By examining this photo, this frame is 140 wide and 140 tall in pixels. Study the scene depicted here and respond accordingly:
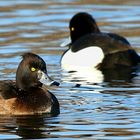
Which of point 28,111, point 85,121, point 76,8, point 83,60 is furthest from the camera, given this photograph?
point 76,8

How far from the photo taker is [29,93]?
10.4m

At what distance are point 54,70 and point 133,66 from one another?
4.20 feet

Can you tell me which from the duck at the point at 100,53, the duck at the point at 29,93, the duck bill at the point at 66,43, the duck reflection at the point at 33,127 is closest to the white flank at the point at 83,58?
the duck at the point at 100,53

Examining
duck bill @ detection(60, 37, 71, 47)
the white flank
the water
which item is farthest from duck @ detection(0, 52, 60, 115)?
duck bill @ detection(60, 37, 71, 47)

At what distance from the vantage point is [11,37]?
52.7 feet

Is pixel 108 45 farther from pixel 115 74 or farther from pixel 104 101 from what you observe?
pixel 104 101

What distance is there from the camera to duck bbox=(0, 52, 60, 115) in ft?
33.3

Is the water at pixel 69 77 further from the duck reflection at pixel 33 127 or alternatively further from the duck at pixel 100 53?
the duck at pixel 100 53

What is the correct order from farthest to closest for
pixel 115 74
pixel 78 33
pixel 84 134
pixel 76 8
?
1. pixel 76 8
2. pixel 78 33
3. pixel 115 74
4. pixel 84 134

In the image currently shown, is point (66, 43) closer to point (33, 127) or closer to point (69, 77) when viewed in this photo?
point (69, 77)

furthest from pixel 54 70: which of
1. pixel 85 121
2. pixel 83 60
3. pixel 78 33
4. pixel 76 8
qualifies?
pixel 76 8

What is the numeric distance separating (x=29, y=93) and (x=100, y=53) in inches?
146

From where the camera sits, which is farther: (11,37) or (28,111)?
(11,37)

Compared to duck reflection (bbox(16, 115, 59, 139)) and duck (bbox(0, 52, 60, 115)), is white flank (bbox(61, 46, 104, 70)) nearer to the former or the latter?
duck (bbox(0, 52, 60, 115))
